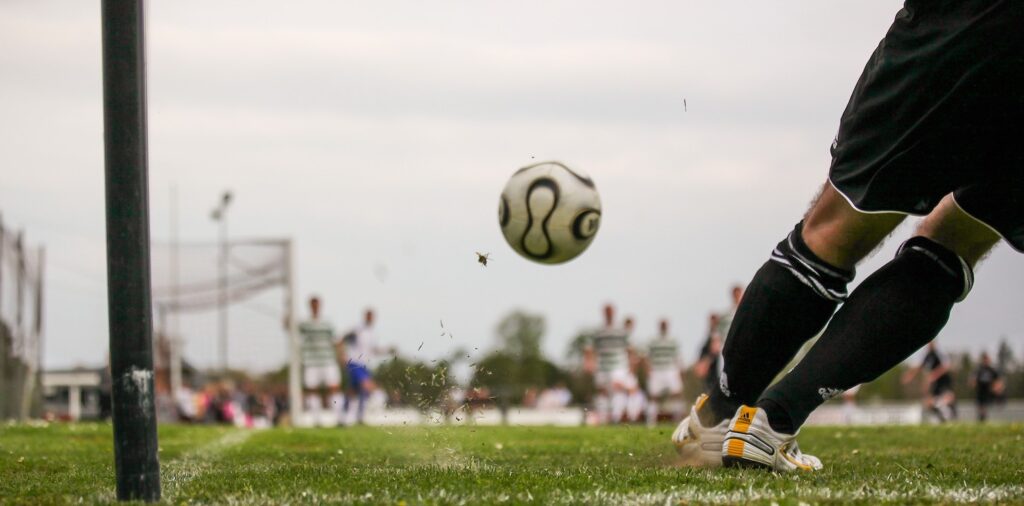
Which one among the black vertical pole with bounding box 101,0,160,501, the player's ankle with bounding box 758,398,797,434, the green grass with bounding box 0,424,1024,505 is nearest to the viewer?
the black vertical pole with bounding box 101,0,160,501

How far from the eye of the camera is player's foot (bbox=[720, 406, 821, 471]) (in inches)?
169

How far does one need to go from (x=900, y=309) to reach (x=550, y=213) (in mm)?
1511

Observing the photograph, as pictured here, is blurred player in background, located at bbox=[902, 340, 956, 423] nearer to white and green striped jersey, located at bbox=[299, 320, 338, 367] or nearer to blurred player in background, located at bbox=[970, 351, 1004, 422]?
blurred player in background, located at bbox=[970, 351, 1004, 422]

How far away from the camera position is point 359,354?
1902cm

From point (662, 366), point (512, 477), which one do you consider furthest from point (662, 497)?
point (662, 366)

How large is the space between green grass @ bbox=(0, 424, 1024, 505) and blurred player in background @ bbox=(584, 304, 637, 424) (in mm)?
14700

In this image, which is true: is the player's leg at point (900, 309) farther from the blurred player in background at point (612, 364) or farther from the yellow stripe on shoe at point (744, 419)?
the blurred player in background at point (612, 364)

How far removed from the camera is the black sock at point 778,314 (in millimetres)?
4246

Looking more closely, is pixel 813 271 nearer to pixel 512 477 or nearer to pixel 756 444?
pixel 756 444

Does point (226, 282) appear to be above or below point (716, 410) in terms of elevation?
above

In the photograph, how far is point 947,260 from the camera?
422cm

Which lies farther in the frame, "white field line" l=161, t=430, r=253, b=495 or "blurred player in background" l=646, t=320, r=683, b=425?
"blurred player in background" l=646, t=320, r=683, b=425

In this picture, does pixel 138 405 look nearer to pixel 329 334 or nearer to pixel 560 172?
pixel 560 172

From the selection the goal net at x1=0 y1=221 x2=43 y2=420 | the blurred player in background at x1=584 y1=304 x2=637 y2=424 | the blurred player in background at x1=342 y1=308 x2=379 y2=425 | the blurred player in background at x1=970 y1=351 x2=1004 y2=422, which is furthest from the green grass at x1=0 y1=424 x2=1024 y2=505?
the blurred player in background at x1=970 y1=351 x2=1004 y2=422
